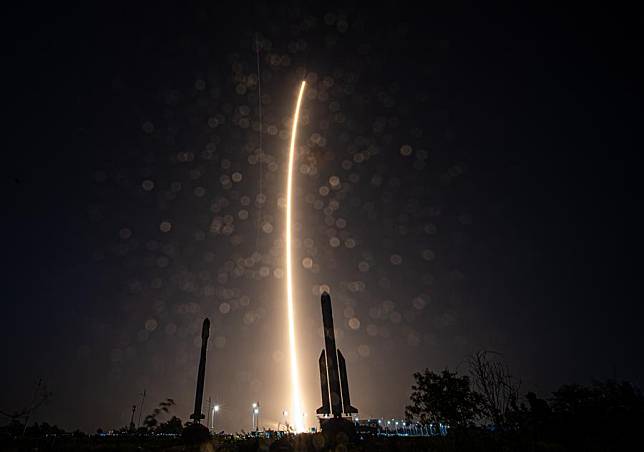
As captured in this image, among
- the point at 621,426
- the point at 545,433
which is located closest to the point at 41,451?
the point at 545,433

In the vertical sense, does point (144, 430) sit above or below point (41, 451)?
above

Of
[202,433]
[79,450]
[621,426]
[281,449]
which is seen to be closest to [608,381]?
[621,426]

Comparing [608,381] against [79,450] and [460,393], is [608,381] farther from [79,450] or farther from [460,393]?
[79,450]

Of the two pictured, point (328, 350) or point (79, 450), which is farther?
point (328, 350)

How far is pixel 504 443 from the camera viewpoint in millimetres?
13125

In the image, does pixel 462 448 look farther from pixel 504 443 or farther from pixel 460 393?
pixel 460 393

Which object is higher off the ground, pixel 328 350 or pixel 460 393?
pixel 328 350

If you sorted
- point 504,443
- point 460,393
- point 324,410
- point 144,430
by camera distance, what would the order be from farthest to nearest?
1. point 144,430
2. point 460,393
3. point 324,410
4. point 504,443

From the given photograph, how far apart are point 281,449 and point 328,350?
12.7 meters

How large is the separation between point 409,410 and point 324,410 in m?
12.8

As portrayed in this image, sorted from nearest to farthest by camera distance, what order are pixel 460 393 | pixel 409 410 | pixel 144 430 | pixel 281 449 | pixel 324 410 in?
pixel 281 449
pixel 324 410
pixel 460 393
pixel 409 410
pixel 144 430

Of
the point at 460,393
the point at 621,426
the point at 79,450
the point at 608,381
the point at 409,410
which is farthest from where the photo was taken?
the point at 409,410

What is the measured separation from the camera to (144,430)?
68.2m

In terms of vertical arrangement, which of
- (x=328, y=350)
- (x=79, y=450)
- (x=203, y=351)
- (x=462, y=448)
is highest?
(x=203, y=351)
